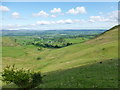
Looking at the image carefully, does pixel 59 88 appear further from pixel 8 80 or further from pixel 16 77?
pixel 8 80

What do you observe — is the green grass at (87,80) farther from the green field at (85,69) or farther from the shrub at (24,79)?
the shrub at (24,79)

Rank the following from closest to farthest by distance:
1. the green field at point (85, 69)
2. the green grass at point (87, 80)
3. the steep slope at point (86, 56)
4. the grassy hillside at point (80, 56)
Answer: the green grass at point (87, 80), the green field at point (85, 69), the steep slope at point (86, 56), the grassy hillside at point (80, 56)

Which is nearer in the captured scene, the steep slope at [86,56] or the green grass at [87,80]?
the green grass at [87,80]

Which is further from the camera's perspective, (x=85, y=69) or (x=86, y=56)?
(x=86, y=56)

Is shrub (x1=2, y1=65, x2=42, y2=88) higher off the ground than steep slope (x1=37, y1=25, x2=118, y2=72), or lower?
higher

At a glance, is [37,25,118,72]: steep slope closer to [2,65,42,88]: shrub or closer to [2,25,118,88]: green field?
[2,25,118,88]: green field

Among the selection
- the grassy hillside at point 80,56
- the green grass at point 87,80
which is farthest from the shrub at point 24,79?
the grassy hillside at point 80,56

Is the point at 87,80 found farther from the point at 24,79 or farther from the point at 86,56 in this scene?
the point at 86,56

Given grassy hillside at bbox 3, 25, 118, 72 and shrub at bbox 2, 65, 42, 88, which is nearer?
shrub at bbox 2, 65, 42, 88

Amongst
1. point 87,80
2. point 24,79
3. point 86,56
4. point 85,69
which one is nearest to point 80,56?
point 86,56

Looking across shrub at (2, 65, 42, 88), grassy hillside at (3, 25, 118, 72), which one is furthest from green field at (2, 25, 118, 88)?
shrub at (2, 65, 42, 88)

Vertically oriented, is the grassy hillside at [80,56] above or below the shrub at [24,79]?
below

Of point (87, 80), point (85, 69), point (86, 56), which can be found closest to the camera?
point (87, 80)

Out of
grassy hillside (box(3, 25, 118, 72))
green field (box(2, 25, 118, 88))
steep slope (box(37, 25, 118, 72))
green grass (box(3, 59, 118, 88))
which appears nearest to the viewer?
green grass (box(3, 59, 118, 88))
